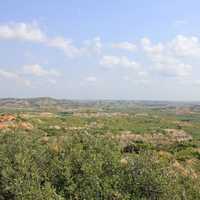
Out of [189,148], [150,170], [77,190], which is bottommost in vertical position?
[189,148]

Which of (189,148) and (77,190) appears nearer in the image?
(77,190)

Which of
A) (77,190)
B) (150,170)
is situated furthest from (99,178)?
(150,170)

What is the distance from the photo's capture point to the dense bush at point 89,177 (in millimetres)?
28609

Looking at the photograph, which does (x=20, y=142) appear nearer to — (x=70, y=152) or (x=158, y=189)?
(x=70, y=152)

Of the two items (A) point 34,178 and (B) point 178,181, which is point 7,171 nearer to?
(A) point 34,178

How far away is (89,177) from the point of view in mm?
31359

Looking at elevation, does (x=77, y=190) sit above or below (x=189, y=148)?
above

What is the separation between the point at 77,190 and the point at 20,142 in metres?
19.3

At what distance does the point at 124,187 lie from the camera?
3067 cm

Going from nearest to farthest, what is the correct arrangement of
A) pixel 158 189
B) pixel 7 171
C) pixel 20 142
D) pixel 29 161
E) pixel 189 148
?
pixel 158 189
pixel 7 171
pixel 29 161
pixel 20 142
pixel 189 148

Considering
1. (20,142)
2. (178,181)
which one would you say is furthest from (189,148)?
(178,181)

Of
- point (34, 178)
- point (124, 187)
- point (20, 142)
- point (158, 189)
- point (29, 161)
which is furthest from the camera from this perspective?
point (20, 142)

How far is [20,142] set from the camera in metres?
47.5

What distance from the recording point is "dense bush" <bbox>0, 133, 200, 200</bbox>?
93.9ft
